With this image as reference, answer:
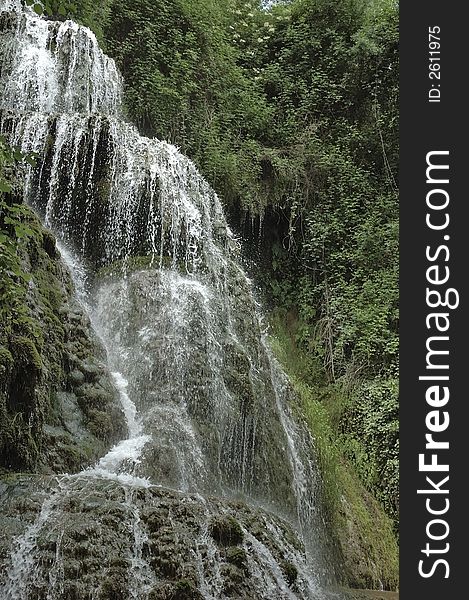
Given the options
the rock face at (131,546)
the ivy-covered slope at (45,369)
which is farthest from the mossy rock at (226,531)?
the ivy-covered slope at (45,369)

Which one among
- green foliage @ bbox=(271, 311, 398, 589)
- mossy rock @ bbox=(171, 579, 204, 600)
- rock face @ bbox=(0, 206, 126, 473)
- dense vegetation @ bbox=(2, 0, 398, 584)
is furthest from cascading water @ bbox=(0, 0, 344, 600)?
dense vegetation @ bbox=(2, 0, 398, 584)

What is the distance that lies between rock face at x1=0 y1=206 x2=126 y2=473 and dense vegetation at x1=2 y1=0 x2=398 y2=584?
11.7ft

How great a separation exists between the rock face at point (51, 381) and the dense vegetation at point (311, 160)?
3562 mm

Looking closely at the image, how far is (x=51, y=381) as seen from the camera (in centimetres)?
541

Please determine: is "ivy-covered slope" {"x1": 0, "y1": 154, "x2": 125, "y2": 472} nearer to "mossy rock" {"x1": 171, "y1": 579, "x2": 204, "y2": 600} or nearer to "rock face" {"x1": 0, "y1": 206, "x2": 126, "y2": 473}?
"rock face" {"x1": 0, "y1": 206, "x2": 126, "y2": 473}

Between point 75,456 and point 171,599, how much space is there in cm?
183

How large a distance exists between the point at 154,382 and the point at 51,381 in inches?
53.4

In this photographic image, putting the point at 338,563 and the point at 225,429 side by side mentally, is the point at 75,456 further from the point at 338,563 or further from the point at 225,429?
the point at 338,563

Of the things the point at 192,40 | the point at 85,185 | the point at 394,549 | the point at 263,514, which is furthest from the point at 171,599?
the point at 192,40

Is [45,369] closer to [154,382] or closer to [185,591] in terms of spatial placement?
[154,382]

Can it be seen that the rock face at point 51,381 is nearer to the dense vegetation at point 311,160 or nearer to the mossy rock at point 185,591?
the mossy rock at point 185,591

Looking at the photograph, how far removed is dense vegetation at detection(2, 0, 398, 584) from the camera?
955cm

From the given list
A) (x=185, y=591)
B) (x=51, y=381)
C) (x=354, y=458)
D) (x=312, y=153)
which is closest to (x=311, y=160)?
(x=312, y=153)

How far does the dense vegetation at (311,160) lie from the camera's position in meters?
9.55
